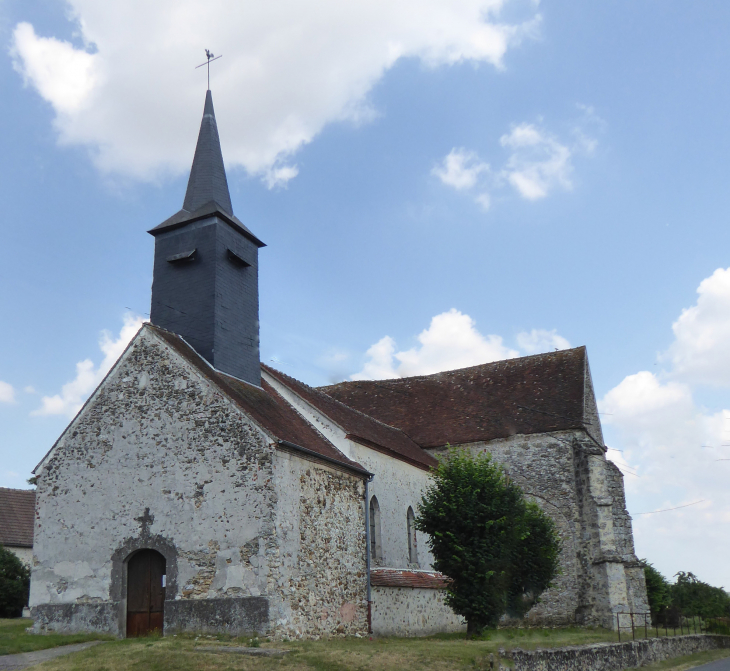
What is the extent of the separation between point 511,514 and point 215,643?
28.4ft

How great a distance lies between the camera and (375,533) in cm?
2039

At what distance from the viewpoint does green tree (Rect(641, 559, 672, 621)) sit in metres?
35.4

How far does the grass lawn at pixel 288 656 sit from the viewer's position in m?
11.9

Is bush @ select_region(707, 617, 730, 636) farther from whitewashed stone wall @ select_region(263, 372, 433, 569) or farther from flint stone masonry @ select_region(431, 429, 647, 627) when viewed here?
whitewashed stone wall @ select_region(263, 372, 433, 569)

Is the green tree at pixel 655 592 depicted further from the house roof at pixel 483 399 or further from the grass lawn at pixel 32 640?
the grass lawn at pixel 32 640

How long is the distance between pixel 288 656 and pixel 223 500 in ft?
12.7

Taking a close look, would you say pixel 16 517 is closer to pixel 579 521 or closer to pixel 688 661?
pixel 579 521

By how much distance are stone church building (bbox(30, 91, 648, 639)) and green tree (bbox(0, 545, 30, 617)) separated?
479 inches

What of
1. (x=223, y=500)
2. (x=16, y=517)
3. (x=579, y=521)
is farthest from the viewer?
(x=16, y=517)

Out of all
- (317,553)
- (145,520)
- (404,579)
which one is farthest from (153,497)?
(404,579)

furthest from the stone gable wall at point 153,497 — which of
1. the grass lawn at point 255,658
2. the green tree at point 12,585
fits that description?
the green tree at point 12,585

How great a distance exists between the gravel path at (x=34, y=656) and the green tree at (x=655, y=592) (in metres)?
28.7

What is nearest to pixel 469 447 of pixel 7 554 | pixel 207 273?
pixel 207 273

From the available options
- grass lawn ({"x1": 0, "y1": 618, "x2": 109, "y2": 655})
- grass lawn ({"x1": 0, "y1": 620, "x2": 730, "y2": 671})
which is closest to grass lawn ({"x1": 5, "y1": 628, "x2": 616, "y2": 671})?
grass lawn ({"x1": 0, "y1": 620, "x2": 730, "y2": 671})
